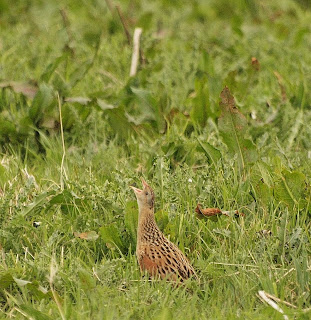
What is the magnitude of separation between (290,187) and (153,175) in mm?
914

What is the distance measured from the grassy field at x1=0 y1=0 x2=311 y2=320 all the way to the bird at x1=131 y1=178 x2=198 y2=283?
7 cm

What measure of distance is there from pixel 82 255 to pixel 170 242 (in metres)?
0.49

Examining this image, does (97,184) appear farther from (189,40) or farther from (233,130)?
(189,40)

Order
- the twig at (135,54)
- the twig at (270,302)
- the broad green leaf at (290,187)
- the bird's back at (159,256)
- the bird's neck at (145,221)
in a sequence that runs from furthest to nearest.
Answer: the twig at (135,54)
the broad green leaf at (290,187)
the bird's neck at (145,221)
the bird's back at (159,256)
the twig at (270,302)

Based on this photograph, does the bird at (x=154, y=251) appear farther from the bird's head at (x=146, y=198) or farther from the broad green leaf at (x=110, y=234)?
the broad green leaf at (x=110, y=234)

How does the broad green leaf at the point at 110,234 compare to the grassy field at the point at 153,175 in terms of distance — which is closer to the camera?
the grassy field at the point at 153,175

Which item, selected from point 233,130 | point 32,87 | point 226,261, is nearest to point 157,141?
point 233,130

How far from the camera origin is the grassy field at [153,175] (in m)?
3.80

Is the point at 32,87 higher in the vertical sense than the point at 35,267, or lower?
higher

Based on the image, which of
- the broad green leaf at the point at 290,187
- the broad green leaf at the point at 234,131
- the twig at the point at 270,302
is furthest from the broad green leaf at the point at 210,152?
the twig at the point at 270,302

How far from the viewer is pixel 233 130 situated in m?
5.03

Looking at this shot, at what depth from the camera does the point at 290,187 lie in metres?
4.56

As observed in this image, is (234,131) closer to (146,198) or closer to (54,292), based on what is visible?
(146,198)

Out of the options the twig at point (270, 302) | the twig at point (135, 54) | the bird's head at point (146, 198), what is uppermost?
the twig at point (135, 54)
